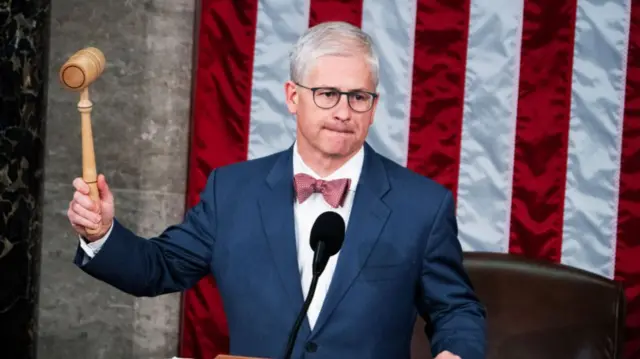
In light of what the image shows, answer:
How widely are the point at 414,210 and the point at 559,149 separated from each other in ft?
4.95

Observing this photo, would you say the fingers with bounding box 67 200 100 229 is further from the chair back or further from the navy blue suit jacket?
the chair back

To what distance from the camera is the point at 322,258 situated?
1.70 meters

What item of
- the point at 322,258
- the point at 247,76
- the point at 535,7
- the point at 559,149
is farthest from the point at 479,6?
the point at 322,258

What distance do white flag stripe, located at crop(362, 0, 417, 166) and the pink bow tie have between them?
1429 millimetres

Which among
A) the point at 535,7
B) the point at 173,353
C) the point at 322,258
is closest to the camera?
the point at 322,258

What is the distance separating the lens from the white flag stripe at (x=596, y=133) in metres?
3.54

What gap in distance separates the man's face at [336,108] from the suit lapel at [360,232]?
0.11m

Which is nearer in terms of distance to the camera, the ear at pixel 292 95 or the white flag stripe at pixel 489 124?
the ear at pixel 292 95

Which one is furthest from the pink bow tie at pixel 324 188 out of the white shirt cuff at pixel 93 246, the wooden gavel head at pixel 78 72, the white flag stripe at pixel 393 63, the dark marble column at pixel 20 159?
the dark marble column at pixel 20 159

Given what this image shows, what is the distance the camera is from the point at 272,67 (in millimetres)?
3670

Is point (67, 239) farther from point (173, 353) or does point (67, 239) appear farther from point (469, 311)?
point (469, 311)

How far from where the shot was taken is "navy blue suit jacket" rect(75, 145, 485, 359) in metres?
2.11

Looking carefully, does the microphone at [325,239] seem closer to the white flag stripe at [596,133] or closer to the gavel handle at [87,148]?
the gavel handle at [87,148]

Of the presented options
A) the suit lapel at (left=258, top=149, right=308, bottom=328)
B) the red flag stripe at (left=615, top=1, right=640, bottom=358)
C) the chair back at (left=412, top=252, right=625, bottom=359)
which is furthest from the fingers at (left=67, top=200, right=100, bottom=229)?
the red flag stripe at (left=615, top=1, right=640, bottom=358)
